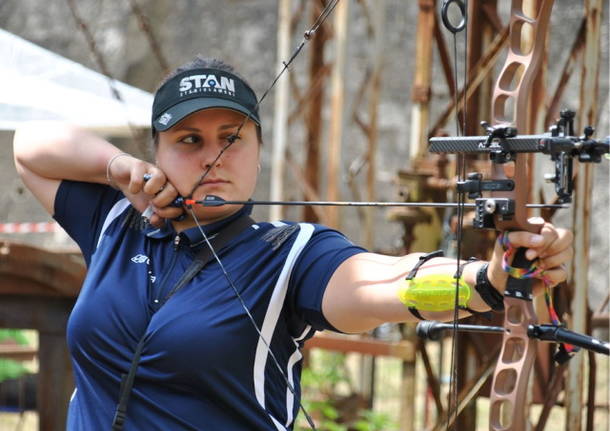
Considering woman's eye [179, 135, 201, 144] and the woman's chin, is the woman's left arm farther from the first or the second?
woman's eye [179, 135, 201, 144]

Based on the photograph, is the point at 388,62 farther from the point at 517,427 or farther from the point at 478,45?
the point at 517,427

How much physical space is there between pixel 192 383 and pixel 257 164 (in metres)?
0.47

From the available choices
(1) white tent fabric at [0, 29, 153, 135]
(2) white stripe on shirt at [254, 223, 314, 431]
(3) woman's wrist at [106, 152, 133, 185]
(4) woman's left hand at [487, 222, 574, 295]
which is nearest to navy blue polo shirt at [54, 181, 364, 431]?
(2) white stripe on shirt at [254, 223, 314, 431]

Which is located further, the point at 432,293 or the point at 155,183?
the point at 155,183

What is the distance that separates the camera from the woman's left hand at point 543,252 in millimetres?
1297

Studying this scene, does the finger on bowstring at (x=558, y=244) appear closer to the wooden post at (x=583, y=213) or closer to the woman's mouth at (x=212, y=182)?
the woman's mouth at (x=212, y=182)

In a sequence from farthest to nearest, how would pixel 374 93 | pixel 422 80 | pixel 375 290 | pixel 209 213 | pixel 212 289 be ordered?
pixel 374 93 → pixel 422 80 → pixel 209 213 → pixel 212 289 → pixel 375 290

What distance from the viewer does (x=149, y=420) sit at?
1.62 m

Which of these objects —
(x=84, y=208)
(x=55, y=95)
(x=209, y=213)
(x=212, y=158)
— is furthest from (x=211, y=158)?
(x=55, y=95)

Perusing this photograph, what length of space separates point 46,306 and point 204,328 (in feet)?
6.27

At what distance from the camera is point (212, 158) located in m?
1.77

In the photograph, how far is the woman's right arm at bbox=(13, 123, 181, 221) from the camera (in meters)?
1.91

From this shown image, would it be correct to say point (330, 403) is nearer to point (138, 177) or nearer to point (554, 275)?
point (138, 177)

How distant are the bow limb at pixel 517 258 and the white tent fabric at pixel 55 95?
85.5 inches
